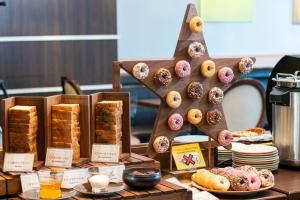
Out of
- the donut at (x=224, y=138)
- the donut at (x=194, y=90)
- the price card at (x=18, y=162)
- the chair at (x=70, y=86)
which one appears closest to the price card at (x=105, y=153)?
the price card at (x=18, y=162)

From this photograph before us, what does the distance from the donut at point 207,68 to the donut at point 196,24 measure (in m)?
0.13

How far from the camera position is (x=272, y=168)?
239cm

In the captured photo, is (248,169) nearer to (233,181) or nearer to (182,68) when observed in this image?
(233,181)

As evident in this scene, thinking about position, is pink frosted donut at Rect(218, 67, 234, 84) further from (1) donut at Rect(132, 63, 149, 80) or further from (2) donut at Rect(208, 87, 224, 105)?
(1) donut at Rect(132, 63, 149, 80)

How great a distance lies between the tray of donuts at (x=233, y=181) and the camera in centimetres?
207

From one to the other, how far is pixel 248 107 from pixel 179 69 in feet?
10.3

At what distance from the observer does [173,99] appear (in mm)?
2248

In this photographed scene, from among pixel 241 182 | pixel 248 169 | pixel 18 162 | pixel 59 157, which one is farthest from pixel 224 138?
pixel 18 162

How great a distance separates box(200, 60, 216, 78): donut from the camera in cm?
232

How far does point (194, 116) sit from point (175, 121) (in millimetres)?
91

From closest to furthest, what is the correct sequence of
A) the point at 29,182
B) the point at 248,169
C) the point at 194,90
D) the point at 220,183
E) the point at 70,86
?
the point at 29,182 < the point at 220,183 < the point at 248,169 < the point at 194,90 < the point at 70,86

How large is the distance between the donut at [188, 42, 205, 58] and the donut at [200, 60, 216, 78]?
40 millimetres

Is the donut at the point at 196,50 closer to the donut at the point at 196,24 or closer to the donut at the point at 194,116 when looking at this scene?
the donut at the point at 196,24

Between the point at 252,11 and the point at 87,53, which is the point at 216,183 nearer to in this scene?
the point at 87,53
